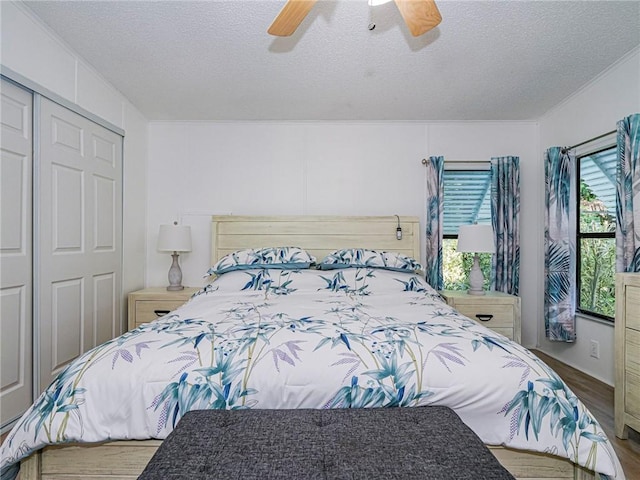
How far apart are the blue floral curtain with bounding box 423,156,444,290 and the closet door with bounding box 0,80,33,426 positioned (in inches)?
122

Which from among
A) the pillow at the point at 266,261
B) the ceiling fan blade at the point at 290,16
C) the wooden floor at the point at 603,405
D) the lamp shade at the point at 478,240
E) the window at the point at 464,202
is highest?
the ceiling fan blade at the point at 290,16

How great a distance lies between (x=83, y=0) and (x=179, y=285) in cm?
230

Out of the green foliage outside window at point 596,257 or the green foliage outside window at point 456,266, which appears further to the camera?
the green foliage outside window at point 456,266

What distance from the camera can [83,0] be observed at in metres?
2.00

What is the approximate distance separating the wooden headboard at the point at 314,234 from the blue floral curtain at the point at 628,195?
1.53 metres

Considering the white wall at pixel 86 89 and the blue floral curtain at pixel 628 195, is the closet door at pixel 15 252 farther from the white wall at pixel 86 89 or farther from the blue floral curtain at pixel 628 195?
the blue floral curtain at pixel 628 195

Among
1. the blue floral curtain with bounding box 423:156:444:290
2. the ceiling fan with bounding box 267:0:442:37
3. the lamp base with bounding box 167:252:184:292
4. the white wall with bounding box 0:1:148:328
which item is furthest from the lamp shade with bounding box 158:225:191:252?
the blue floral curtain with bounding box 423:156:444:290

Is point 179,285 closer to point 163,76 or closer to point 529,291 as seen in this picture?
point 163,76

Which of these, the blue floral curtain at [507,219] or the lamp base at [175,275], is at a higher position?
the blue floral curtain at [507,219]

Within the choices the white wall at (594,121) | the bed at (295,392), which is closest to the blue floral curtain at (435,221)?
the white wall at (594,121)

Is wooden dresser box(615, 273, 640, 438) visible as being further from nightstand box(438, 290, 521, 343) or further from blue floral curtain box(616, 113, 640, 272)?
nightstand box(438, 290, 521, 343)

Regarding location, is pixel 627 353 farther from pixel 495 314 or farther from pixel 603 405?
pixel 495 314

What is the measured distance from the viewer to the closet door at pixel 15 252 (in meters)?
2.09

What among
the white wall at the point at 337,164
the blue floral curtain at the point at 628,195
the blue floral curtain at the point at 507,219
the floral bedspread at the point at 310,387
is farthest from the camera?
the white wall at the point at 337,164
